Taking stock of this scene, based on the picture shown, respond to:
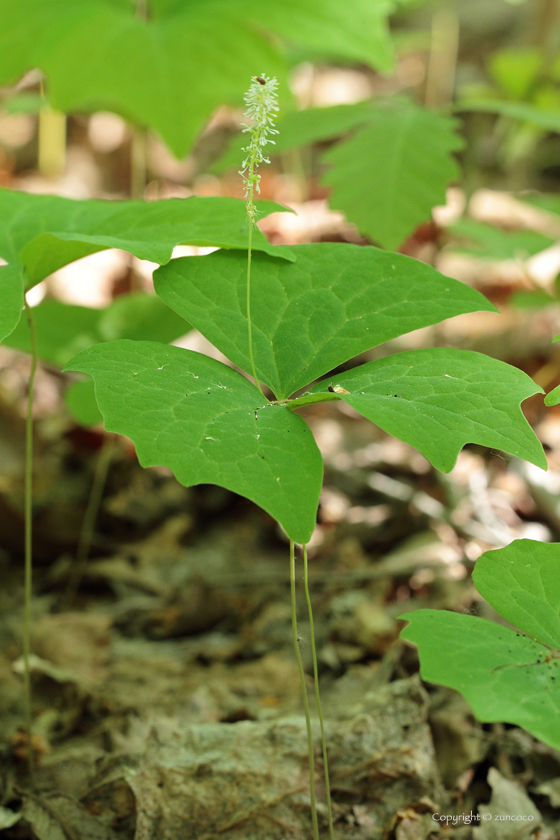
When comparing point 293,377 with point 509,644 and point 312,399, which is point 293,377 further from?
point 509,644

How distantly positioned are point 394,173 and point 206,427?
136 centimetres

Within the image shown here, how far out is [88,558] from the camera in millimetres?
2330

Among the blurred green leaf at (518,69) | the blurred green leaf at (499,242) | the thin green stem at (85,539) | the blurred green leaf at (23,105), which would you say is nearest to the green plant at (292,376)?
the thin green stem at (85,539)

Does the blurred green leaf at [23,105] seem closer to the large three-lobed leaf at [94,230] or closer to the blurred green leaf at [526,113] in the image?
the large three-lobed leaf at [94,230]

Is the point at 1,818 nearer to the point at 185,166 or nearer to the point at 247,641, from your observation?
the point at 247,641

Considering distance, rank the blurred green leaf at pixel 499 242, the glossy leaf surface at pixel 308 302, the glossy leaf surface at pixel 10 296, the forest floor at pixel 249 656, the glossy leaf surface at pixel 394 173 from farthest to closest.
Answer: the blurred green leaf at pixel 499 242, the glossy leaf surface at pixel 394 173, the forest floor at pixel 249 656, the glossy leaf surface at pixel 308 302, the glossy leaf surface at pixel 10 296

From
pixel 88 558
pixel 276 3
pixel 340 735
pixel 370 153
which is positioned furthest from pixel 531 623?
pixel 276 3

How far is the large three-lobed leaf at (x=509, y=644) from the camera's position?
82cm

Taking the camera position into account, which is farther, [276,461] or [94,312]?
[94,312]

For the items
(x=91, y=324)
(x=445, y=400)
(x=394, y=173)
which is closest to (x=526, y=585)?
(x=445, y=400)

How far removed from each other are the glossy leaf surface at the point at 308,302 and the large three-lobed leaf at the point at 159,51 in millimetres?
1165

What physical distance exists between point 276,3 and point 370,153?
760 millimetres

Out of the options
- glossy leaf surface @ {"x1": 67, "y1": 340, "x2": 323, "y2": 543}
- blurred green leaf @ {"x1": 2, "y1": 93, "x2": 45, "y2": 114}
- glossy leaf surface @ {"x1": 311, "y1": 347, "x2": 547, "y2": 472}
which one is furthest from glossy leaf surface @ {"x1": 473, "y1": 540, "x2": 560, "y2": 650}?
blurred green leaf @ {"x1": 2, "y1": 93, "x2": 45, "y2": 114}

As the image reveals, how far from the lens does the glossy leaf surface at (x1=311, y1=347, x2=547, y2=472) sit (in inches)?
37.1
